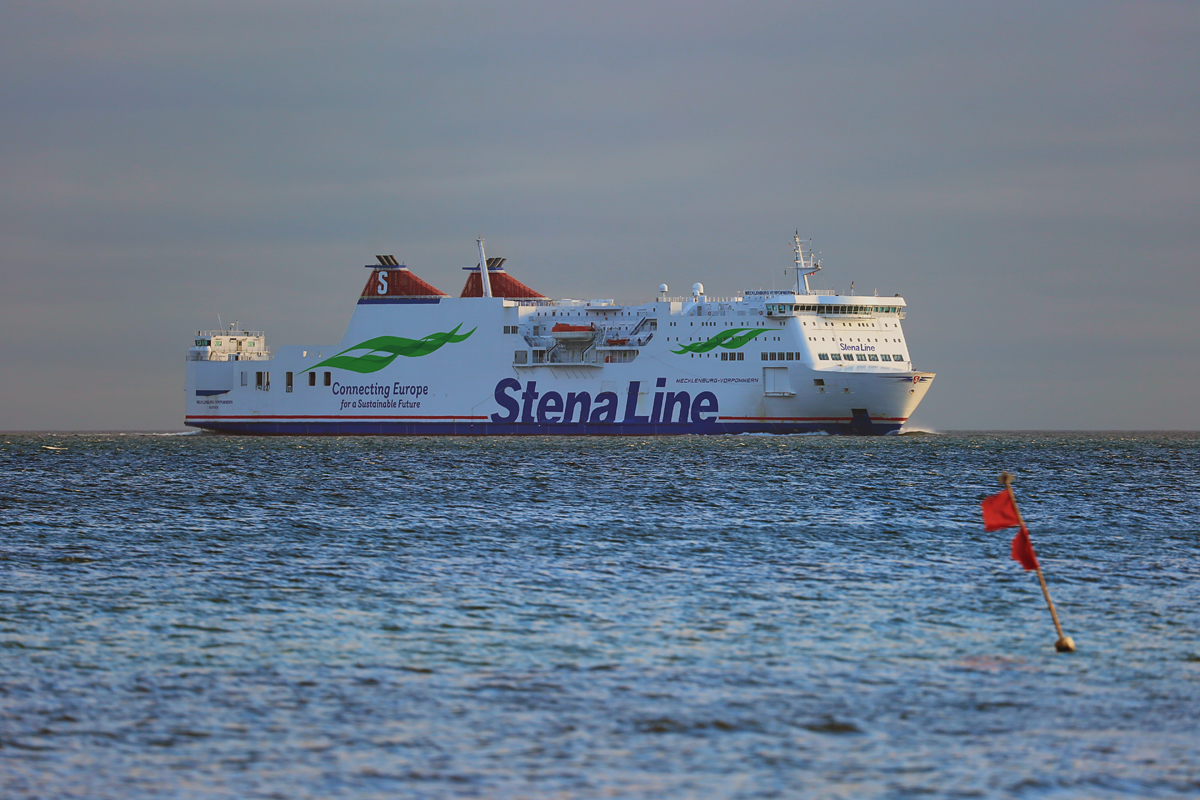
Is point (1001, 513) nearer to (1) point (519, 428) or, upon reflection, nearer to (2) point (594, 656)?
(2) point (594, 656)

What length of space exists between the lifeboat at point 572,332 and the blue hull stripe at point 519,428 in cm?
477

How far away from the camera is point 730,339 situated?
62969 mm

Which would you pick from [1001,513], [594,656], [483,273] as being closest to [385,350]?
[483,273]

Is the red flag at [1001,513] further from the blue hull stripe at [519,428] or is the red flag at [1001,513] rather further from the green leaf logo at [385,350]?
the green leaf logo at [385,350]

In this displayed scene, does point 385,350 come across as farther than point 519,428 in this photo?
Yes

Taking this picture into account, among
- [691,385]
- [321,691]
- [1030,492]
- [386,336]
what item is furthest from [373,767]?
[386,336]

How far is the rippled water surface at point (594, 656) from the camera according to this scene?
30.0ft

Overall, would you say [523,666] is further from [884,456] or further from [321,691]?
[884,456]

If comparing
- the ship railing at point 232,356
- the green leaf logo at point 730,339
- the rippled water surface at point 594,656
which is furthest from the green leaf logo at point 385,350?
the rippled water surface at point 594,656

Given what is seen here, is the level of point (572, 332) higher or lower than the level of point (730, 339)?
higher

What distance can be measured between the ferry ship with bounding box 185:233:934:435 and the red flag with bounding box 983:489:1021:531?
48.2 metres

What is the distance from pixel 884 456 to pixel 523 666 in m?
45.7

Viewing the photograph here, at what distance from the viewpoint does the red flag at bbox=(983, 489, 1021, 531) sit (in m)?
13.2

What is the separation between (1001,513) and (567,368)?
176 feet
